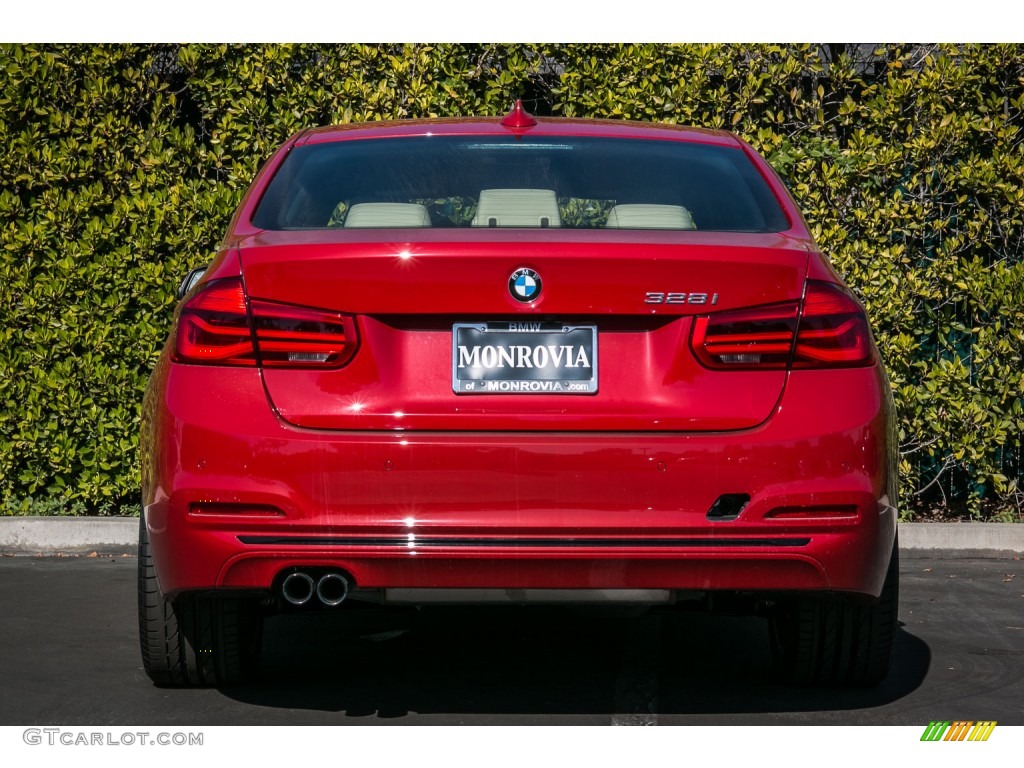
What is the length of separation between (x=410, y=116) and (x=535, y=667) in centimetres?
400

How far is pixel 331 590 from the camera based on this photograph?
12.4ft

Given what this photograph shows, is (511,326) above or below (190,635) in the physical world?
above

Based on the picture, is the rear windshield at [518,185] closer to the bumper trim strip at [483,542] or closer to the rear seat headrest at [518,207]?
the rear seat headrest at [518,207]

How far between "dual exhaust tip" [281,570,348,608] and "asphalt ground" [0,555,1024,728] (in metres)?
0.54

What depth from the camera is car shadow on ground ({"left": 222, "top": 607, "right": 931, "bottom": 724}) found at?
437 centimetres

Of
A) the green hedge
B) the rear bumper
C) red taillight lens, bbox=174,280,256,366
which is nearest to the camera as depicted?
the rear bumper

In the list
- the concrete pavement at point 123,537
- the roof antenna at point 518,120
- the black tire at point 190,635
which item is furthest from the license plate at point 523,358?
the concrete pavement at point 123,537

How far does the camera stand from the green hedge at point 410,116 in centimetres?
791

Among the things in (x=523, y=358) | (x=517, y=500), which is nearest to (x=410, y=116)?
(x=523, y=358)

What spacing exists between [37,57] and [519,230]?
498 cm

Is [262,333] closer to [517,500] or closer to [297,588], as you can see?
[297,588]

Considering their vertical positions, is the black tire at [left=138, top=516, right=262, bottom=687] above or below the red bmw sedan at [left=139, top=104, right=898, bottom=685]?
below

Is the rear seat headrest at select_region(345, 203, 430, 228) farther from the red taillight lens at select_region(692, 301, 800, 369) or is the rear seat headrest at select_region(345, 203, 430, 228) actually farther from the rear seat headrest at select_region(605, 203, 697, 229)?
the red taillight lens at select_region(692, 301, 800, 369)

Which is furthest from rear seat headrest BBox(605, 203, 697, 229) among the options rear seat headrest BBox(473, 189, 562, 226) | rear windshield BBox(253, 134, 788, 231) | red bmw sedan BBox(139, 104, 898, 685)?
red bmw sedan BBox(139, 104, 898, 685)
